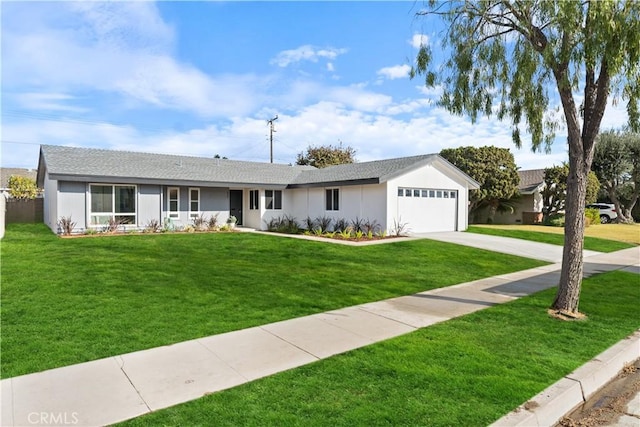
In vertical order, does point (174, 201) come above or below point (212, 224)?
above

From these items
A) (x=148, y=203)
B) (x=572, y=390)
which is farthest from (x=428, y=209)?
(x=572, y=390)

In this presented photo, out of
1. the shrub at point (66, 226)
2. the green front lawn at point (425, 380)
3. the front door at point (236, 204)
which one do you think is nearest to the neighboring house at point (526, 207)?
the front door at point (236, 204)

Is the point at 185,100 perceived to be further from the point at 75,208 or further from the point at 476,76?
the point at 476,76

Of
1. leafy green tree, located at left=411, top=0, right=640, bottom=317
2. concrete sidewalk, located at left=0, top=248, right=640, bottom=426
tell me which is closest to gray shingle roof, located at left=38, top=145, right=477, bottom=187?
leafy green tree, located at left=411, top=0, right=640, bottom=317

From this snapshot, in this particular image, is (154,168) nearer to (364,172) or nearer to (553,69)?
(364,172)

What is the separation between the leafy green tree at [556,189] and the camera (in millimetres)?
28953

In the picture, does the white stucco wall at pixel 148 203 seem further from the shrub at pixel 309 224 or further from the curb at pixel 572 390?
the curb at pixel 572 390

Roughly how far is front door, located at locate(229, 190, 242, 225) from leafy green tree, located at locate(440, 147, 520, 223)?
16.3m

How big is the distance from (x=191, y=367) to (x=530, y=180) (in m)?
35.7

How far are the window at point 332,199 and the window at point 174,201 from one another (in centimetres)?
807

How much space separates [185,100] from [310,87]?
7834mm

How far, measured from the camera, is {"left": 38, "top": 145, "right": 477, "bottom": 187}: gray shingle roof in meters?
17.9

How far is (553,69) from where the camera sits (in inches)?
259

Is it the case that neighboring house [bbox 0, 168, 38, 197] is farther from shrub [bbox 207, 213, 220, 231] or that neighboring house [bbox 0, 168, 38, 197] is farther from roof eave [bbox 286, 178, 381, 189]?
roof eave [bbox 286, 178, 381, 189]
